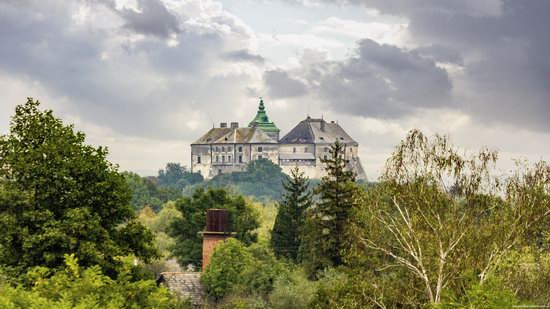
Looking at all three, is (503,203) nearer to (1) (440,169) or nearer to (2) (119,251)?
(1) (440,169)

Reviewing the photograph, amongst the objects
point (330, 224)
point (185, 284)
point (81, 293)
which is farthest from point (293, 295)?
point (81, 293)

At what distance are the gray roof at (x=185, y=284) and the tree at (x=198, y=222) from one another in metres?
22.4

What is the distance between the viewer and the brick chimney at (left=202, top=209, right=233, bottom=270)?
224 feet

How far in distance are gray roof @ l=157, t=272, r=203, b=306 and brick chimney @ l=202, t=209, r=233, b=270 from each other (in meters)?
3.54

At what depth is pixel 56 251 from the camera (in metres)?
37.8

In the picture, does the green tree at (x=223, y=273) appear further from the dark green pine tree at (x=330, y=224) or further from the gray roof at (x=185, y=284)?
the dark green pine tree at (x=330, y=224)

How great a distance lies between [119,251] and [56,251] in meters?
2.13

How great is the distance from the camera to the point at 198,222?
88562 millimetres

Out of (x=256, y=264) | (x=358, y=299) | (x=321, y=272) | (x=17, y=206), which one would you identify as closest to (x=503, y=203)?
(x=358, y=299)

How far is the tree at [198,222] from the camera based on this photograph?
3413 inches

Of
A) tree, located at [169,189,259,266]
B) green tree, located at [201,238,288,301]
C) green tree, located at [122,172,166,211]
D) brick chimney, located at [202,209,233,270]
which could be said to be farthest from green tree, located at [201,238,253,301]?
green tree, located at [122,172,166,211]

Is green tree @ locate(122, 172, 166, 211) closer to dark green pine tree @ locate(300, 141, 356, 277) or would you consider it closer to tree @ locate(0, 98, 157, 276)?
dark green pine tree @ locate(300, 141, 356, 277)

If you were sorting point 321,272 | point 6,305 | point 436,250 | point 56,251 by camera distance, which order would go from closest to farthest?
1. point 6,305
2. point 56,251
3. point 436,250
4. point 321,272

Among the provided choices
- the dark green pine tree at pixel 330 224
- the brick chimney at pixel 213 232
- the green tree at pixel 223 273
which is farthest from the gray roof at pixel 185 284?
the dark green pine tree at pixel 330 224
